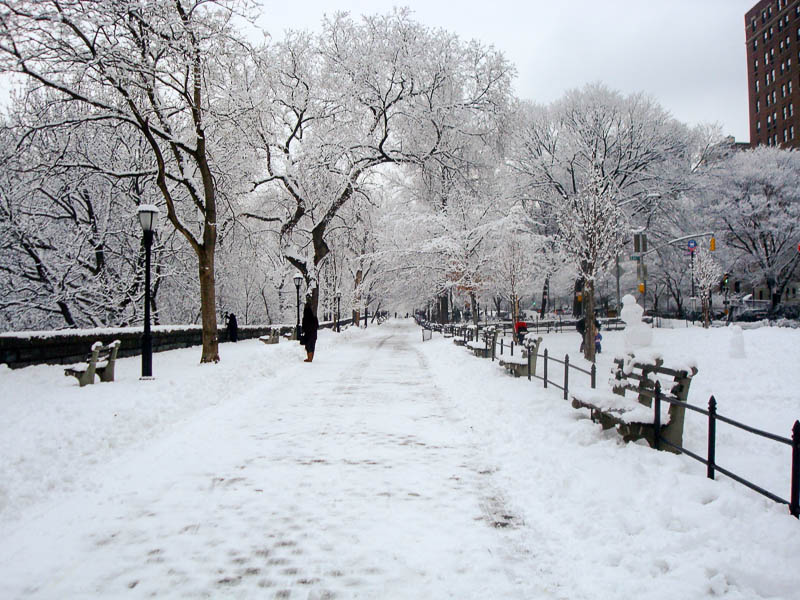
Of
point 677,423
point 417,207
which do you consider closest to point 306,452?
point 677,423

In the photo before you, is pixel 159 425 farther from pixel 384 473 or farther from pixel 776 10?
pixel 776 10

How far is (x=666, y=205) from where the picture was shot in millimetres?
39500

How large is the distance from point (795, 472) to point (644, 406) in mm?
2684

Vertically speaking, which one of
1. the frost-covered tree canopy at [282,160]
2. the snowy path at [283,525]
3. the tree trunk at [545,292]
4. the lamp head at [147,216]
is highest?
the frost-covered tree canopy at [282,160]

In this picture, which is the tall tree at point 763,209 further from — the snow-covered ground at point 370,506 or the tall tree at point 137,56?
the snow-covered ground at point 370,506

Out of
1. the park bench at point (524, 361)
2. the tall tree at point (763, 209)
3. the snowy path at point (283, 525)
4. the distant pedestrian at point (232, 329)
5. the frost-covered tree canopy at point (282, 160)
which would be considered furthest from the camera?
the tall tree at point (763, 209)

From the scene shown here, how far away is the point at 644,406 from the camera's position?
22.3 ft

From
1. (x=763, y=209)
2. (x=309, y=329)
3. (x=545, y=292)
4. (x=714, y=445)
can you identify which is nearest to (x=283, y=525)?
(x=714, y=445)

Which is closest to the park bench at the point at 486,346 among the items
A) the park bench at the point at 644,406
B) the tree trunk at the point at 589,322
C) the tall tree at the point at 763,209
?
the tree trunk at the point at 589,322

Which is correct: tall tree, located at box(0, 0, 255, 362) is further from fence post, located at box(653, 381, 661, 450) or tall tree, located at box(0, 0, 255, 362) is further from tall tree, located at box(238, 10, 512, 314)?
fence post, located at box(653, 381, 661, 450)

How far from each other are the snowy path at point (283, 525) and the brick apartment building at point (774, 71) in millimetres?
90635

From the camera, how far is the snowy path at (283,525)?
3629 millimetres

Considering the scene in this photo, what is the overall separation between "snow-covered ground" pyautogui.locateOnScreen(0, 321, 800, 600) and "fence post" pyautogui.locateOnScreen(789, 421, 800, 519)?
12 cm

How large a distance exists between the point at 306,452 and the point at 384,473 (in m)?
1.33
